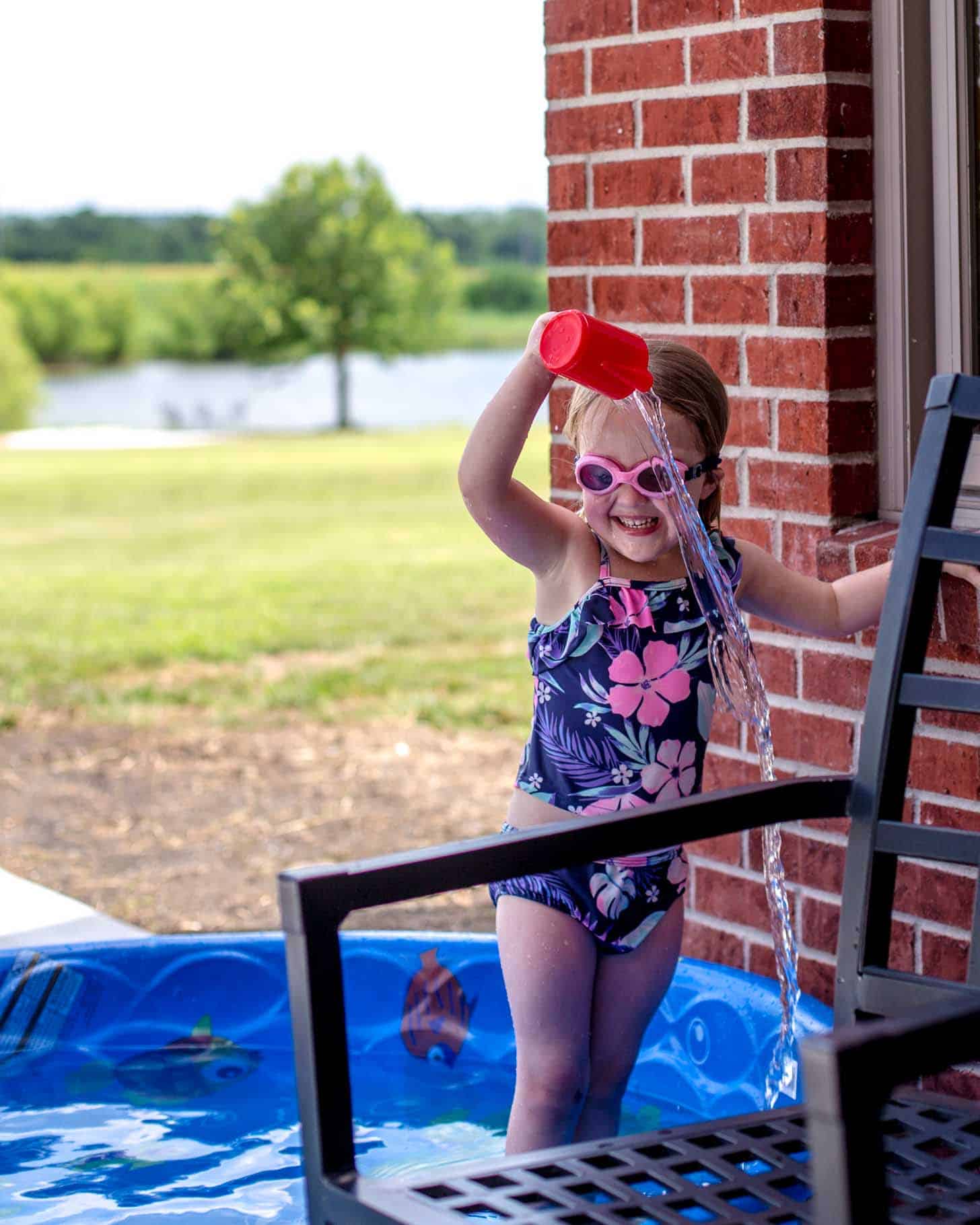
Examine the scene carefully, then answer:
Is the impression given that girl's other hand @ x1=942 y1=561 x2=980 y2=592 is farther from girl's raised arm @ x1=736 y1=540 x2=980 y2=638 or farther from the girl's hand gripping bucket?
the girl's hand gripping bucket

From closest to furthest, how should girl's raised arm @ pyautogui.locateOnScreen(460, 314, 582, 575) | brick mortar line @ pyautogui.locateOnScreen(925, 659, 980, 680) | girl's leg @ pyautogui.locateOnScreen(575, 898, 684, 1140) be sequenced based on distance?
girl's raised arm @ pyautogui.locateOnScreen(460, 314, 582, 575) → girl's leg @ pyautogui.locateOnScreen(575, 898, 684, 1140) → brick mortar line @ pyautogui.locateOnScreen(925, 659, 980, 680)

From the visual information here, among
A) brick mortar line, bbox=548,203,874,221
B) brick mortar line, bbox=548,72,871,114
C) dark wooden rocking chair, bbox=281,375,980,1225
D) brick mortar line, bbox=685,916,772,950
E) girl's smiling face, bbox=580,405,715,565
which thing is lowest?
brick mortar line, bbox=685,916,772,950

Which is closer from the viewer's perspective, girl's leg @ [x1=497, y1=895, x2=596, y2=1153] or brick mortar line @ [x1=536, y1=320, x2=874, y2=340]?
girl's leg @ [x1=497, y1=895, x2=596, y2=1153]

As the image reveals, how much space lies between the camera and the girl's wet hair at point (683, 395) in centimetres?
231

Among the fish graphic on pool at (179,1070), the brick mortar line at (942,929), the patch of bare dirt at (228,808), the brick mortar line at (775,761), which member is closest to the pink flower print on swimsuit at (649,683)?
the brick mortar line at (775,761)

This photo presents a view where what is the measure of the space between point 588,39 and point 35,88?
1006 inches

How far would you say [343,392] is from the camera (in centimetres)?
2681

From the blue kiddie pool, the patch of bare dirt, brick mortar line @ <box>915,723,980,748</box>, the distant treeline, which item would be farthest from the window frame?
the distant treeline

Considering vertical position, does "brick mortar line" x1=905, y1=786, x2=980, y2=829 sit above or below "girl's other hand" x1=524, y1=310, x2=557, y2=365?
below

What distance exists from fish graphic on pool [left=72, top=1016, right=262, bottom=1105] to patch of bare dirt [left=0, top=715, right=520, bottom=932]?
2.85 ft

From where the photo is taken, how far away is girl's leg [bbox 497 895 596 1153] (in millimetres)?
2283

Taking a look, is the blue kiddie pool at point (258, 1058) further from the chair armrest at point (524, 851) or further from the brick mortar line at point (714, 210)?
the brick mortar line at point (714, 210)

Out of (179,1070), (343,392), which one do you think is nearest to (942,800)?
(179,1070)

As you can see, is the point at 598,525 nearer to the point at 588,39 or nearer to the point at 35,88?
the point at 588,39
